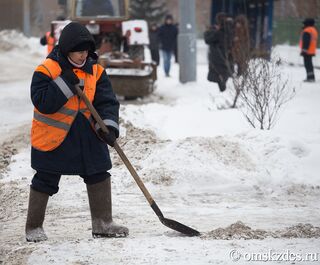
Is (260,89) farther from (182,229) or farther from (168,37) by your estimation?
(168,37)

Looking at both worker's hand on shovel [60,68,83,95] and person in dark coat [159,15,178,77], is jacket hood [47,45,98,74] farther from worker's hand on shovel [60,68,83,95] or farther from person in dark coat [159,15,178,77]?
person in dark coat [159,15,178,77]

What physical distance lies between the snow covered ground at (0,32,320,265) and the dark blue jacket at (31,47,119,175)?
Result: 1.73 ft

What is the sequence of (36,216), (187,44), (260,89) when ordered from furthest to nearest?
(187,44), (260,89), (36,216)

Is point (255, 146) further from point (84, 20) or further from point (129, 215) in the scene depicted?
point (84, 20)

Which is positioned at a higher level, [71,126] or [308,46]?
[71,126]

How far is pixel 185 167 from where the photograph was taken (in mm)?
7387

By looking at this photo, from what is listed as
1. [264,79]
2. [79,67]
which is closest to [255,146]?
[264,79]

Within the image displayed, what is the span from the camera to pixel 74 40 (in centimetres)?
502

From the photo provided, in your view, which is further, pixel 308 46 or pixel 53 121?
pixel 308 46

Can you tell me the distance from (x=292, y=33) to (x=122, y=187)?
19.6m

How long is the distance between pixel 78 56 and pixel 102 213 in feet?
3.78

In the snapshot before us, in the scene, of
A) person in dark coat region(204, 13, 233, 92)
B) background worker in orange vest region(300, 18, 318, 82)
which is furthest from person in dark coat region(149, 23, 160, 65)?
person in dark coat region(204, 13, 233, 92)

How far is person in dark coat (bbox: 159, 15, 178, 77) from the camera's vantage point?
66.8ft

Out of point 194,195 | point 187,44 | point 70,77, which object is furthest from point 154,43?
point 70,77
